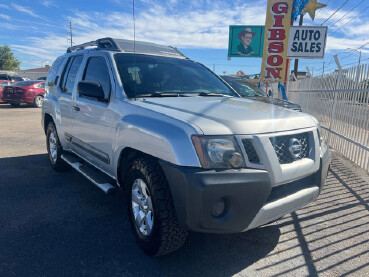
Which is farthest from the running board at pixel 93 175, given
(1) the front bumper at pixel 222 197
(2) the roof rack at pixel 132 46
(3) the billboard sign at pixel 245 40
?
(3) the billboard sign at pixel 245 40

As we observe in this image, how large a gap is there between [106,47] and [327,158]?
117 inches

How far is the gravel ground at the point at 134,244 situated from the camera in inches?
99.4

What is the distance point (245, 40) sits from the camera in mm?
15086

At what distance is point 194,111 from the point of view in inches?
102

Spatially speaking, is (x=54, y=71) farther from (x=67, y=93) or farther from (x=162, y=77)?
(x=162, y=77)

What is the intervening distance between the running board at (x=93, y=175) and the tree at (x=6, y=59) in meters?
71.7

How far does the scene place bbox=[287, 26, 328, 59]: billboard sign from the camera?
951 centimetres

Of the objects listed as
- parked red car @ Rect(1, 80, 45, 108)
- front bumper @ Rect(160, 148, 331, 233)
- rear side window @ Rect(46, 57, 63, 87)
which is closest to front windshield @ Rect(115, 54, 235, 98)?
front bumper @ Rect(160, 148, 331, 233)

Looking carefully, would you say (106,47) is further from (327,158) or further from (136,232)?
(327,158)

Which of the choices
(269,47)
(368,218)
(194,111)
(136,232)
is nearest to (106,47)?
(194,111)

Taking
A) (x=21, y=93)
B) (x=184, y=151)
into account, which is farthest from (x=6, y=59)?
(x=184, y=151)

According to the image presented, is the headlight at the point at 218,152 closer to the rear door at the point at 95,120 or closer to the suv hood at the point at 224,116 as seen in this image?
the suv hood at the point at 224,116

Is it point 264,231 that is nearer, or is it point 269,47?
point 264,231

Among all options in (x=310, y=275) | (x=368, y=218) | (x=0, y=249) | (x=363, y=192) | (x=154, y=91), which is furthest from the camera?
(x=363, y=192)
